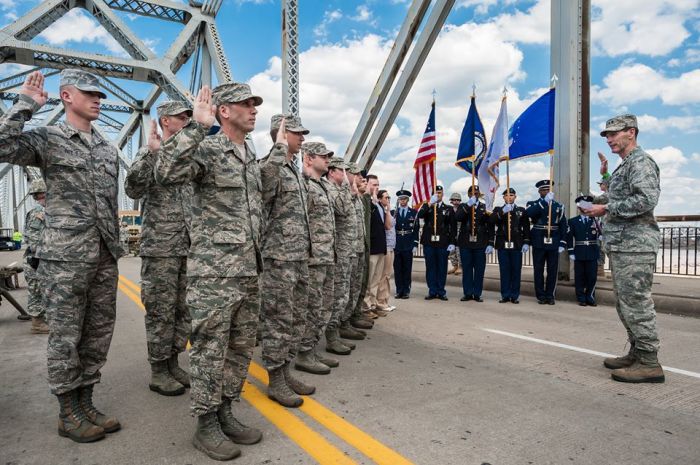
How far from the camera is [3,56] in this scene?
931 inches

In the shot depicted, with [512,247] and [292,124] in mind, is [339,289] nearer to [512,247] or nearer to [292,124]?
[292,124]

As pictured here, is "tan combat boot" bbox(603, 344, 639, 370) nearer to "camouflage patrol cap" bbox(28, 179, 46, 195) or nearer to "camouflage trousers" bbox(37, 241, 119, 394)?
"camouflage trousers" bbox(37, 241, 119, 394)

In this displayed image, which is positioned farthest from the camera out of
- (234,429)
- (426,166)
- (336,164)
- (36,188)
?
(426,166)

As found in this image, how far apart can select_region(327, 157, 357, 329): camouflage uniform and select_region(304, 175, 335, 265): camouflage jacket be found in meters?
0.36

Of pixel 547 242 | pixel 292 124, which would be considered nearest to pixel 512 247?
pixel 547 242

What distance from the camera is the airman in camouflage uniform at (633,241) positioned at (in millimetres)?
3898

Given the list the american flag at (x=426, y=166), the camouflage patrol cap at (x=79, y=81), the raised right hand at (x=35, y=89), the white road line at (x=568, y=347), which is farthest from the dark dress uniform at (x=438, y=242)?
the raised right hand at (x=35, y=89)

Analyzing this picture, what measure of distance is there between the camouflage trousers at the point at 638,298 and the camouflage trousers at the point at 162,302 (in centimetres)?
379

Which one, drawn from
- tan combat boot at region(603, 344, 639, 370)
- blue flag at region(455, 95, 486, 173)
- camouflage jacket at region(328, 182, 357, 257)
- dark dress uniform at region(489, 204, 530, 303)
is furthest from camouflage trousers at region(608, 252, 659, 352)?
blue flag at region(455, 95, 486, 173)

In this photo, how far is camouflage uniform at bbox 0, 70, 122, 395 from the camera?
2.80m

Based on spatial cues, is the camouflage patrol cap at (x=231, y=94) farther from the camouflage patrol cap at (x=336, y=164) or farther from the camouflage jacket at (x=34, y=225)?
the camouflage jacket at (x=34, y=225)

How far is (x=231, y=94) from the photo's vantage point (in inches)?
112

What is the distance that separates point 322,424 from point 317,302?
1.23 m

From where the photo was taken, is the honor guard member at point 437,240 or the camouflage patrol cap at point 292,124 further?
the honor guard member at point 437,240
